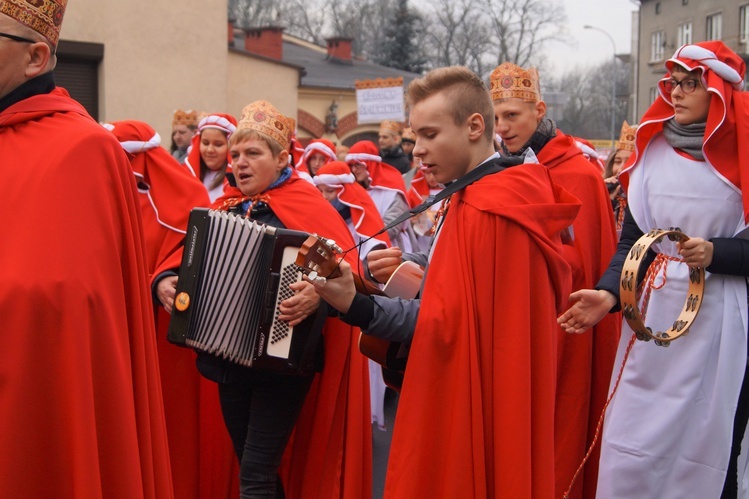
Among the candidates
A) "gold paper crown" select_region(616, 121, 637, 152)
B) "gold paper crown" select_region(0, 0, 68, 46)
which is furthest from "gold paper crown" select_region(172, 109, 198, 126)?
"gold paper crown" select_region(0, 0, 68, 46)

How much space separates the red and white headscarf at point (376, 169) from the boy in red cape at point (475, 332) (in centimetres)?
634

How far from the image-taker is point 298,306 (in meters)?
4.08

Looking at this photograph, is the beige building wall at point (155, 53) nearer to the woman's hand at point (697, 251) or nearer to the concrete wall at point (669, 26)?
the woman's hand at point (697, 251)

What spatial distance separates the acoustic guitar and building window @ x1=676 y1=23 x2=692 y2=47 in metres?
56.8

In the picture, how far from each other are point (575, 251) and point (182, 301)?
1.98m

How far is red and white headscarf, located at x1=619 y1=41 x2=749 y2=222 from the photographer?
407 centimetres

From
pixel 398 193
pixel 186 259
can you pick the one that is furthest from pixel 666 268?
pixel 398 193

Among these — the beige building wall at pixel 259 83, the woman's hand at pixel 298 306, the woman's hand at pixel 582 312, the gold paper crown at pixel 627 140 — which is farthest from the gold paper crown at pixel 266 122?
the beige building wall at pixel 259 83

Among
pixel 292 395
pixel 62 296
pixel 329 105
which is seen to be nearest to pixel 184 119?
pixel 292 395

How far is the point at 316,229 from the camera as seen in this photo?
484 centimetres

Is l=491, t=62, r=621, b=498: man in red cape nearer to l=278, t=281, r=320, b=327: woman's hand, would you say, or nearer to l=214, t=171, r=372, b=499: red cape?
l=214, t=171, r=372, b=499: red cape

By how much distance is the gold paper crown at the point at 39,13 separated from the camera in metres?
2.63

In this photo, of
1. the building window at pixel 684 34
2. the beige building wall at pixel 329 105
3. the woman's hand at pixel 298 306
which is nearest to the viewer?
the woman's hand at pixel 298 306

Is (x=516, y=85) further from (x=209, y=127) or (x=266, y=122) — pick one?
(x=209, y=127)
